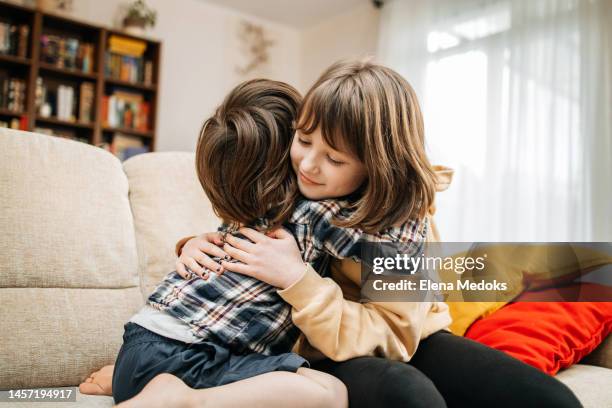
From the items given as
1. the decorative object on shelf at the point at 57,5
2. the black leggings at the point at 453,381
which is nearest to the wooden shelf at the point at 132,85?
the decorative object on shelf at the point at 57,5

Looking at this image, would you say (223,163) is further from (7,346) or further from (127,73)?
(127,73)

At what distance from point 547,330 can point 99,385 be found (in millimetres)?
1049

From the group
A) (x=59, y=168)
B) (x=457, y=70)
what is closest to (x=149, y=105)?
(x=457, y=70)

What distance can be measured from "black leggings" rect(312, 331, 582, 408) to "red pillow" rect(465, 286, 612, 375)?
0.96ft

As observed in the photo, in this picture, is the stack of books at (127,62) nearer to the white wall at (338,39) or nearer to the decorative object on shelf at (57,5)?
the decorative object on shelf at (57,5)

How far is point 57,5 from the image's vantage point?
3924mm

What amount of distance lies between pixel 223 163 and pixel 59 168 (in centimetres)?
49

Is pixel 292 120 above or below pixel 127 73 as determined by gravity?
below

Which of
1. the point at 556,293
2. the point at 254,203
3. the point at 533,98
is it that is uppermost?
the point at 533,98

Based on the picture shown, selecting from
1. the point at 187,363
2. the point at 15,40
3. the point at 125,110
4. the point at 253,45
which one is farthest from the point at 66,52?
the point at 187,363

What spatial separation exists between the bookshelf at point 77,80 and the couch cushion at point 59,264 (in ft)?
8.65

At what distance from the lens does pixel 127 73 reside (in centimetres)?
409

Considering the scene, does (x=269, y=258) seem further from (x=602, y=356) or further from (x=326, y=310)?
(x=602, y=356)

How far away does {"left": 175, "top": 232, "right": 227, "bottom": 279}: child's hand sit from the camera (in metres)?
1.00
